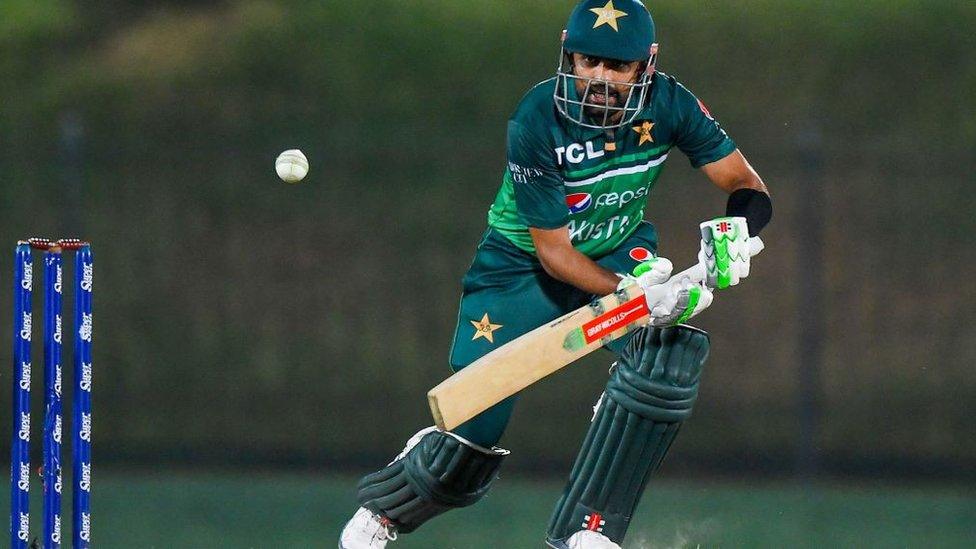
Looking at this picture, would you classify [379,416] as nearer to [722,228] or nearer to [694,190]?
[694,190]

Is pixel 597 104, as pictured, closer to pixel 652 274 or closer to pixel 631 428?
pixel 652 274

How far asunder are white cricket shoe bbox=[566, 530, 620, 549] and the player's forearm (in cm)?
51

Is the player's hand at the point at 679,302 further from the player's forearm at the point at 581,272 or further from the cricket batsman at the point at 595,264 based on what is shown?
the player's forearm at the point at 581,272

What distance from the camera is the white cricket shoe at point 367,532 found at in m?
3.72

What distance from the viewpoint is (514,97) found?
21.0 ft

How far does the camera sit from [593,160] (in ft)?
11.6

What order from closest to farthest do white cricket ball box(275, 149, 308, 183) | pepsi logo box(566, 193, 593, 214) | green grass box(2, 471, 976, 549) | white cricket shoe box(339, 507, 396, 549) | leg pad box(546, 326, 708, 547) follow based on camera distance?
1. leg pad box(546, 326, 708, 547)
2. pepsi logo box(566, 193, 593, 214)
3. white cricket shoe box(339, 507, 396, 549)
4. white cricket ball box(275, 149, 308, 183)
5. green grass box(2, 471, 976, 549)

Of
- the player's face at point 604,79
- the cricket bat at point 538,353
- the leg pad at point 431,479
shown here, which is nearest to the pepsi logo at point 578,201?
the player's face at point 604,79

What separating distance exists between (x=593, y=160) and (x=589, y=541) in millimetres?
817

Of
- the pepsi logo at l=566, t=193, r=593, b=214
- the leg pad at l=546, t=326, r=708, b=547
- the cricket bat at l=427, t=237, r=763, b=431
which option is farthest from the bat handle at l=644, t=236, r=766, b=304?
the pepsi logo at l=566, t=193, r=593, b=214

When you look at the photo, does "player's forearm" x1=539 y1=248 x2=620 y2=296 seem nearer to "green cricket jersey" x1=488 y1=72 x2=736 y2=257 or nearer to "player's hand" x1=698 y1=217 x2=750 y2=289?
"green cricket jersey" x1=488 y1=72 x2=736 y2=257

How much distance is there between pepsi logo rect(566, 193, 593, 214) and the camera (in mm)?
3594

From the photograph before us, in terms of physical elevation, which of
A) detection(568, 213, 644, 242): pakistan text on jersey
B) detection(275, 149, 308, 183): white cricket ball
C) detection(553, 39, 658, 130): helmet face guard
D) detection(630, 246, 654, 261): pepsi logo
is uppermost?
detection(553, 39, 658, 130): helmet face guard

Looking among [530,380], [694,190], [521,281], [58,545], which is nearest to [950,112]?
[694,190]
